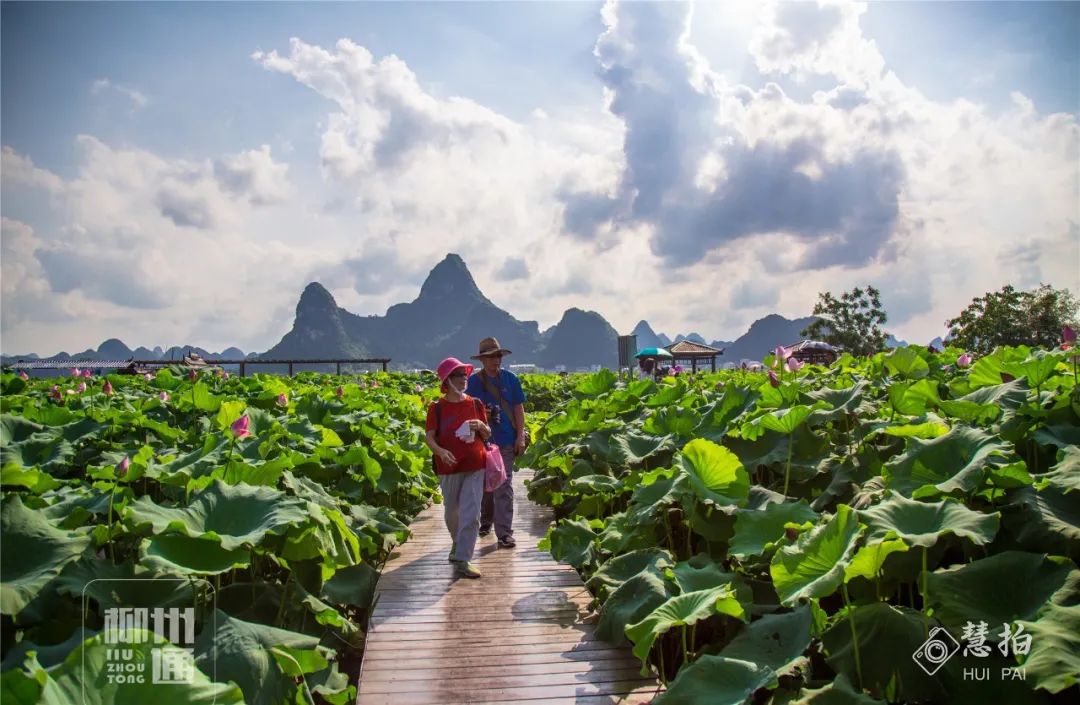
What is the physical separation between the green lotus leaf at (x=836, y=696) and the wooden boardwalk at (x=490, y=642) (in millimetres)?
1015

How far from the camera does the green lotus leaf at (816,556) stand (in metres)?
2.09

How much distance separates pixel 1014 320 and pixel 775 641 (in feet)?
129

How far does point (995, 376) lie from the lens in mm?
3906

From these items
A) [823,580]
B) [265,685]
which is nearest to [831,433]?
[823,580]

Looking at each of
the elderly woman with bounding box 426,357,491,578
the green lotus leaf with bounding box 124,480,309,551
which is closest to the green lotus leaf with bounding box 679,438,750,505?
the green lotus leaf with bounding box 124,480,309,551

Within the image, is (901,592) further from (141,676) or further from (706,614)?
(141,676)

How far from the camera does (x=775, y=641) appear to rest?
236 centimetres

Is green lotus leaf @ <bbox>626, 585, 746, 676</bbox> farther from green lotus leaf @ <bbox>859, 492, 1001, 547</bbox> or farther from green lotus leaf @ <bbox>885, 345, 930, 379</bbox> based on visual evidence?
green lotus leaf @ <bbox>885, 345, 930, 379</bbox>

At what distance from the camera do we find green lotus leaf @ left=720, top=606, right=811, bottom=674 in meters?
2.27

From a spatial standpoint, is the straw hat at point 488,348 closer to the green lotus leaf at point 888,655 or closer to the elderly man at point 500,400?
the elderly man at point 500,400

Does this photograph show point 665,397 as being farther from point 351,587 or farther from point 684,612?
point 684,612

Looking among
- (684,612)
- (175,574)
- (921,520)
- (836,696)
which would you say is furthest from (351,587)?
(921,520)

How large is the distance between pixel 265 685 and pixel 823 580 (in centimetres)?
162

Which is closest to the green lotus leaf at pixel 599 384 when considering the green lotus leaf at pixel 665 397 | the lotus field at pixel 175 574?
the green lotus leaf at pixel 665 397
